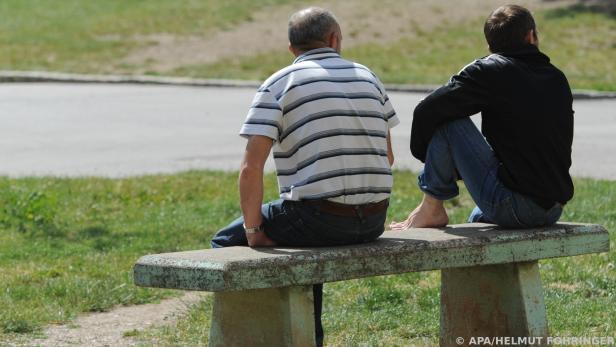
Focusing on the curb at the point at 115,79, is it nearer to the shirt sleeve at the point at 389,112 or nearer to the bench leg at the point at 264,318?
the shirt sleeve at the point at 389,112

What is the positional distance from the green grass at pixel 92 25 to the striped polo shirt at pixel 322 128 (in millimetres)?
16249

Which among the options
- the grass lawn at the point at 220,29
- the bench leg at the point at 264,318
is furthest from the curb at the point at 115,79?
the bench leg at the point at 264,318

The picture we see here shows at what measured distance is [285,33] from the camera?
2384cm

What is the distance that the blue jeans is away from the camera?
511cm

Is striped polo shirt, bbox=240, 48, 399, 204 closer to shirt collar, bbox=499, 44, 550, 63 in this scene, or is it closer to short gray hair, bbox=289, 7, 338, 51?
short gray hair, bbox=289, 7, 338, 51

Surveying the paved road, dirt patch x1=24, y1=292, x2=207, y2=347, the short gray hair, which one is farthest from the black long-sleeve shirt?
the paved road

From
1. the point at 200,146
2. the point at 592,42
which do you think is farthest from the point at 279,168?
the point at 592,42

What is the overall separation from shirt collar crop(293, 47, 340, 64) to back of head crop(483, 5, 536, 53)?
75 centimetres

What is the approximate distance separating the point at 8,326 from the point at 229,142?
7.24 meters

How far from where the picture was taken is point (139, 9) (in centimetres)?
2712

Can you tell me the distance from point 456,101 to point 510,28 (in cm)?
38

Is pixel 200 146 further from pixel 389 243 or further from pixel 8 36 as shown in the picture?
pixel 8 36

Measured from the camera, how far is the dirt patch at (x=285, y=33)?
22.1m

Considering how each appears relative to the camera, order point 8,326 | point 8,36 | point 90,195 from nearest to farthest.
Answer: point 8,326
point 90,195
point 8,36
